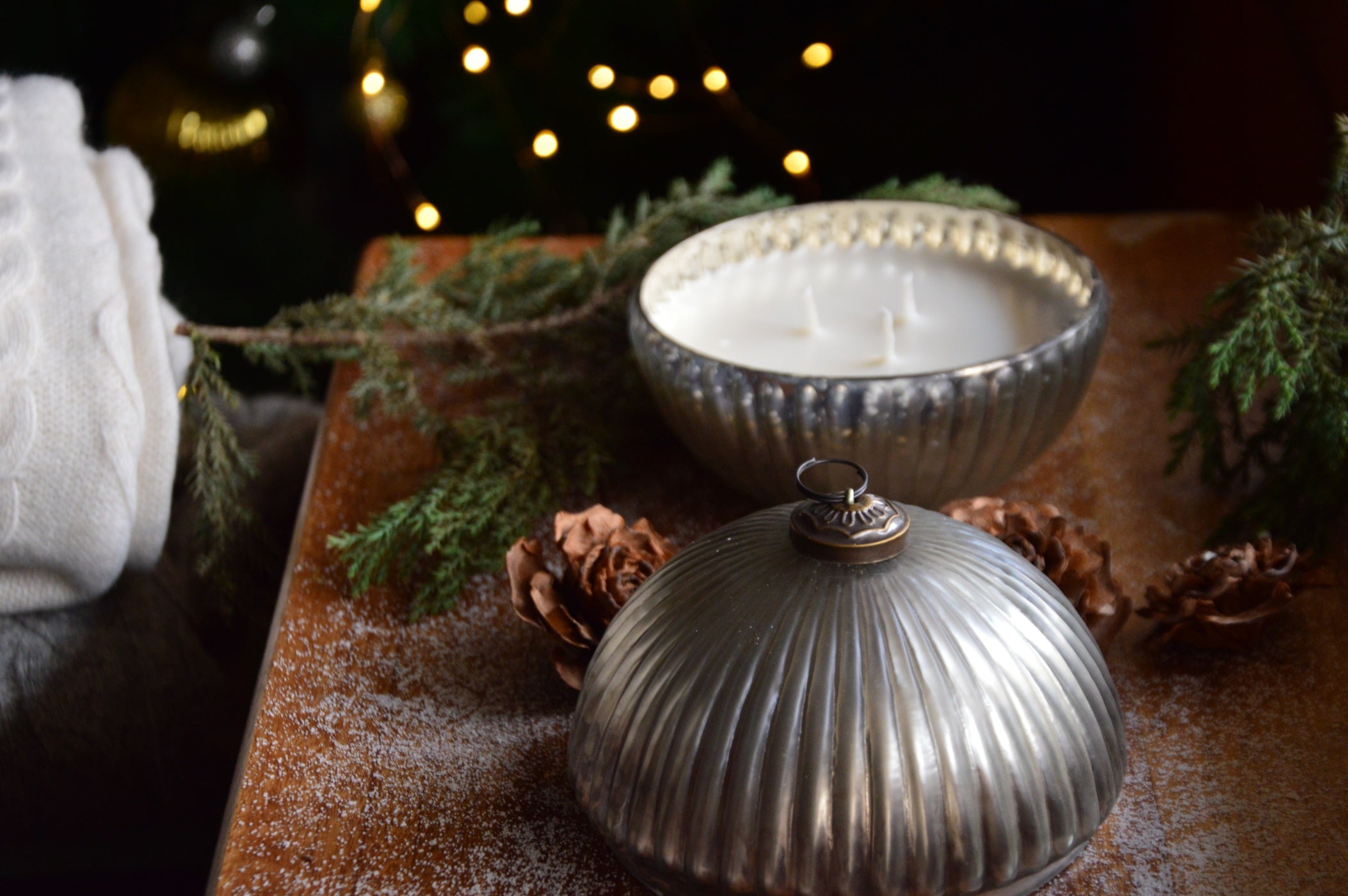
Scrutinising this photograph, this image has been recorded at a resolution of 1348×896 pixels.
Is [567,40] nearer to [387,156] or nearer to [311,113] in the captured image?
[387,156]

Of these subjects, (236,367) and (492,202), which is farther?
(236,367)

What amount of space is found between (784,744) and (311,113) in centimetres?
128

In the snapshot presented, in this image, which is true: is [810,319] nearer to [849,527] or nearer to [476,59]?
[849,527]

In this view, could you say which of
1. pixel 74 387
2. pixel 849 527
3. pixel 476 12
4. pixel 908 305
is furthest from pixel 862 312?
pixel 476 12

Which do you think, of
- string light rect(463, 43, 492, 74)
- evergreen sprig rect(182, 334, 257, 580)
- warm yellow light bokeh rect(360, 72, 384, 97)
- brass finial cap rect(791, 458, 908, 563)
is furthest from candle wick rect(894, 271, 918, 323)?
warm yellow light bokeh rect(360, 72, 384, 97)

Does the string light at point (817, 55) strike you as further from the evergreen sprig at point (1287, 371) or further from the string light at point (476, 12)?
the evergreen sprig at point (1287, 371)

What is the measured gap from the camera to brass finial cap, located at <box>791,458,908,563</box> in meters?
0.34

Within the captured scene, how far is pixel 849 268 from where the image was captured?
61 cm

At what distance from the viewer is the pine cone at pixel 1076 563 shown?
44 centimetres

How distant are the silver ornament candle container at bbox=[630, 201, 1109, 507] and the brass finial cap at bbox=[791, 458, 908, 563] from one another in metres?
0.11

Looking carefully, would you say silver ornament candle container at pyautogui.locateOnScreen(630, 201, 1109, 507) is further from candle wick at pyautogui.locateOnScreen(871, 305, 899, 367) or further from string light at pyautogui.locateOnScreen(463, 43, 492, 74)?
string light at pyautogui.locateOnScreen(463, 43, 492, 74)

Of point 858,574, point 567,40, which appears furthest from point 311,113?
point 858,574

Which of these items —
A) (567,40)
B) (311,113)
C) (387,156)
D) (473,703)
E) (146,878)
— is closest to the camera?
(473,703)

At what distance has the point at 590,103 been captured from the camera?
3.91 feet
